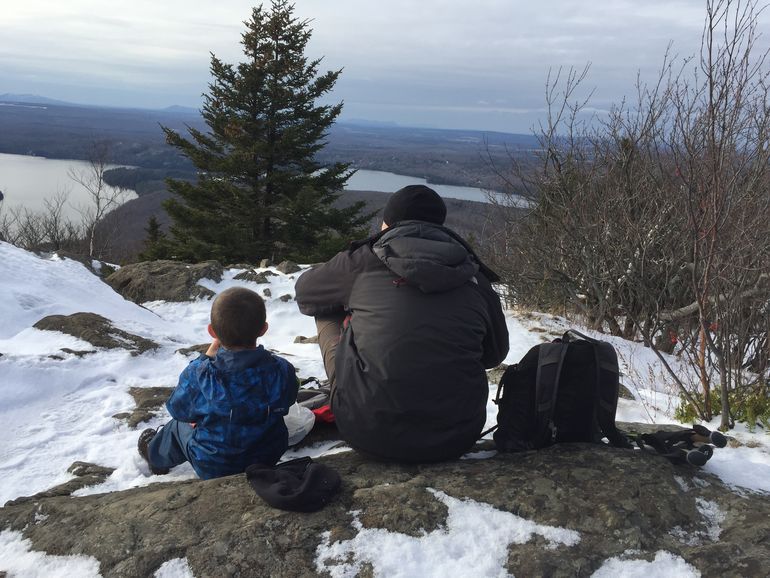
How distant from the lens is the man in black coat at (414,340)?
2301mm

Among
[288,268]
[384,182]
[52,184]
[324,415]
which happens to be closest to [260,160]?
[288,268]

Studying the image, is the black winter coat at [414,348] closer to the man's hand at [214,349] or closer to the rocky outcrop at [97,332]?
the man's hand at [214,349]

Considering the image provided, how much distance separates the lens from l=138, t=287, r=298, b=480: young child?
250cm

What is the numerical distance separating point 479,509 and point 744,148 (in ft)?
12.1

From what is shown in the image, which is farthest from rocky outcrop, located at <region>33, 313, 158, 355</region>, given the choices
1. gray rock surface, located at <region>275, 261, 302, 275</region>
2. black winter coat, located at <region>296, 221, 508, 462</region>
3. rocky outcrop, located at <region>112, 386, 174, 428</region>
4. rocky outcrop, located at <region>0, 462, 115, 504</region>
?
gray rock surface, located at <region>275, 261, 302, 275</region>

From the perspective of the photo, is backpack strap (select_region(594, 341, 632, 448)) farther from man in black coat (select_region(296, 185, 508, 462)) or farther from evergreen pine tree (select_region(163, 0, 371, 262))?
evergreen pine tree (select_region(163, 0, 371, 262))

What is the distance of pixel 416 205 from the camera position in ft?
8.63

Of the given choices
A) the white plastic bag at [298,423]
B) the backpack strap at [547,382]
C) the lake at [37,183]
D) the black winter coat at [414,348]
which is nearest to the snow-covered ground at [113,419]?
the white plastic bag at [298,423]

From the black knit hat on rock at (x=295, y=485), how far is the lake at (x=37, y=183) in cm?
6173

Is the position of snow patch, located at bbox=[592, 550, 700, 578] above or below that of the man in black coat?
below

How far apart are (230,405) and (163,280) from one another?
7.67 m

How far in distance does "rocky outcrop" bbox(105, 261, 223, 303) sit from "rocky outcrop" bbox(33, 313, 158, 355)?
156 inches

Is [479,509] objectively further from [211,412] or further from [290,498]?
[211,412]

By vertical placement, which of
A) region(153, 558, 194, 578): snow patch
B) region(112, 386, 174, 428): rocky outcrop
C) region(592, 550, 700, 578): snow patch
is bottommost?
region(112, 386, 174, 428): rocky outcrop
